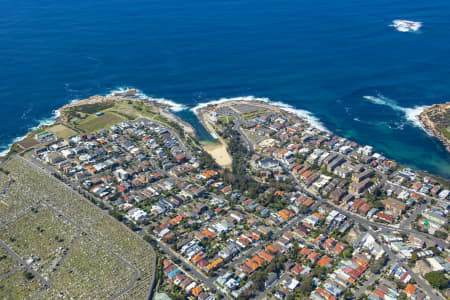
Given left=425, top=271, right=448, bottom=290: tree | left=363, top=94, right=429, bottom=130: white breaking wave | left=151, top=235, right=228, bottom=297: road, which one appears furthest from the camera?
left=363, top=94, right=429, bottom=130: white breaking wave

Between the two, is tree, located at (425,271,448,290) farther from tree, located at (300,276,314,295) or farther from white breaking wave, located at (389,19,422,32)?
white breaking wave, located at (389,19,422,32)

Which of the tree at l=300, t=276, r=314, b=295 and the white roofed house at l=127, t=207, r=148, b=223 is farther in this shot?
the white roofed house at l=127, t=207, r=148, b=223

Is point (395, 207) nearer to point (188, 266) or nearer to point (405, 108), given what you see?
point (188, 266)

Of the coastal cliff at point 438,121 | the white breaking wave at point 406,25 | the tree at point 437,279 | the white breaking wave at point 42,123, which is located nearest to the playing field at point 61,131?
the white breaking wave at point 42,123

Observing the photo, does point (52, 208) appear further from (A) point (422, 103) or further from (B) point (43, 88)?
(A) point (422, 103)

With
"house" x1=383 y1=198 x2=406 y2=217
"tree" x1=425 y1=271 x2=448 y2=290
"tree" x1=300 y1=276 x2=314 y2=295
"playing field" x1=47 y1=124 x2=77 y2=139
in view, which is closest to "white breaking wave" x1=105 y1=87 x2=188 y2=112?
"playing field" x1=47 y1=124 x2=77 y2=139
